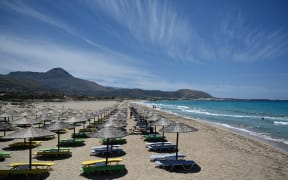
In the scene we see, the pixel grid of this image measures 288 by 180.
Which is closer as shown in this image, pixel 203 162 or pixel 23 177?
pixel 23 177

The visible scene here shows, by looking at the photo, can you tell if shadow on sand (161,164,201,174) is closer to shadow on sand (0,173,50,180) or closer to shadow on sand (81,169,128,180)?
shadow on sand (81,169,128,180)

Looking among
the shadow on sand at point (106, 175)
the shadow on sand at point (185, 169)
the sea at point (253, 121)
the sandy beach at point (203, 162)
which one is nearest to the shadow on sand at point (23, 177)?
the sandy beach at point (203, 162)

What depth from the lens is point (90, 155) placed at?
11.3m

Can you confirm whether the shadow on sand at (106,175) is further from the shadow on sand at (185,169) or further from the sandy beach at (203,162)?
the shadow on sand at (185,169)

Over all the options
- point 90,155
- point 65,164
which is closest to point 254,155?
point 90,155

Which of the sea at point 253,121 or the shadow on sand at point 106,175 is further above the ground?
the shadow on sand at point 106,175

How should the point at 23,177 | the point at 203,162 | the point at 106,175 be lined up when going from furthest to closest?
the point at 203,162 < the point at 106,175 < the point at 23,177

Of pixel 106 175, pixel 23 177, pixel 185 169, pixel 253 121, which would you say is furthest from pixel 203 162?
pixel 253 121

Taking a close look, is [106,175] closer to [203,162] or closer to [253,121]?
[203,162]

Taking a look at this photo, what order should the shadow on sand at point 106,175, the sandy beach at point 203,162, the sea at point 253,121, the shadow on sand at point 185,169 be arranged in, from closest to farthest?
1. the shadow on sand at point 106,175
2. the sandy beach at point 203,162
3. the shadow on sand at point 185,169
4. the sea at point 253,121

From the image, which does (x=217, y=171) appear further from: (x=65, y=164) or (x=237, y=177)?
(x=65, y=164)

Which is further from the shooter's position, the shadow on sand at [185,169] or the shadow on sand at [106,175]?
the shadow on sand at [185,169]

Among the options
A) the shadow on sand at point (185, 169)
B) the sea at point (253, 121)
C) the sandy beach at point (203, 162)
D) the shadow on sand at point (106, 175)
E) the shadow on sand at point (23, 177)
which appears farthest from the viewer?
the sea at point (253, 121)

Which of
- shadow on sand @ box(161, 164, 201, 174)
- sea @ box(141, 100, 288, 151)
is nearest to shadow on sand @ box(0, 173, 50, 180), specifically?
shadow on sand @ box(161, 164, 201, 174)
